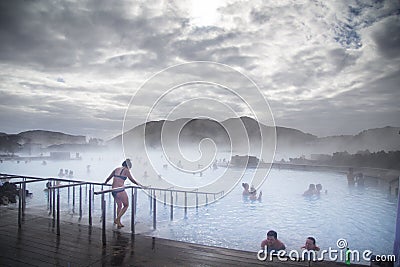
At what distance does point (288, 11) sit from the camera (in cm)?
682

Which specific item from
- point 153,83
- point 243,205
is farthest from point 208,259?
point 243,205

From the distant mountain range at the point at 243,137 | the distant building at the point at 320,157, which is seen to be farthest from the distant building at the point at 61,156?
the distant building at the point at 320,157

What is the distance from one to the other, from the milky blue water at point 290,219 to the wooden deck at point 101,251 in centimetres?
165

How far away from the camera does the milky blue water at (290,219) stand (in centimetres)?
634

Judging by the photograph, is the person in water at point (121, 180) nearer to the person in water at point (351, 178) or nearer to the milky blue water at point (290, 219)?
the milky blue water at point (290, 219)

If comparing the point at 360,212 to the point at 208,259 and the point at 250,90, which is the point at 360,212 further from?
the point at 208,259

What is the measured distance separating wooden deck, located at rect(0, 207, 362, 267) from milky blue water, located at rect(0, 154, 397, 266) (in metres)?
1.65

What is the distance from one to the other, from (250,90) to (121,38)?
4.21m

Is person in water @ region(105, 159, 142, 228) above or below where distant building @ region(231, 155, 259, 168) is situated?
above

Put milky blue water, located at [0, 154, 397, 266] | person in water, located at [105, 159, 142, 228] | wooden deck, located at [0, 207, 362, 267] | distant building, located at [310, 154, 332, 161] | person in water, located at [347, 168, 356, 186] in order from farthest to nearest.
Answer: distant building, located at [310, 154, 332, 161]
person in water, located at [347, 168, 356, 186]
milky blue water, located at [0, 154, 397, 266]
person in water, located at [105, 159, 142, 228]
wooden deck, located at [0, 207, 362, 267]

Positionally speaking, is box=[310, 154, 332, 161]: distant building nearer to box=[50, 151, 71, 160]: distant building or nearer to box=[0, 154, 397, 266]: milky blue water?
box=[0, 154, 397, 266]: milky blue water

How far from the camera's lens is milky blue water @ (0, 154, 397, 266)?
6.34 meters

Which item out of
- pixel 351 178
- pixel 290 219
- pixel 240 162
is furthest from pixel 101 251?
pixel 240 162

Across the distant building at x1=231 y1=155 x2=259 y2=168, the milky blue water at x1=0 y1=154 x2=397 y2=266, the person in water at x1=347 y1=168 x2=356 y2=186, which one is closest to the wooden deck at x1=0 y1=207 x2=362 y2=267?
the milky blue water at x1=0 y1=154 x2=397 y2=266
